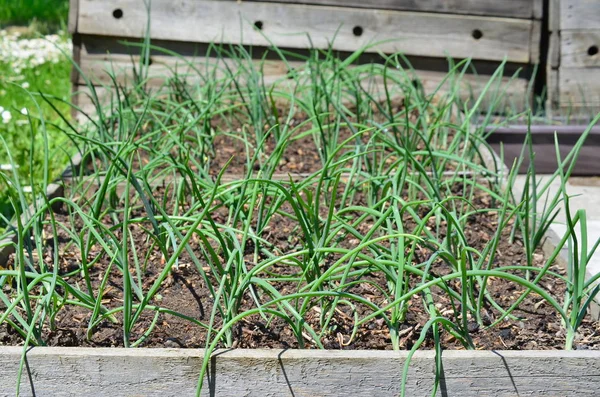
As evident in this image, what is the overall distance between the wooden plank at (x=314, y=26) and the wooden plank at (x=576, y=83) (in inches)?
7.8

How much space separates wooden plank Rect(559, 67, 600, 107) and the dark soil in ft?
7.00

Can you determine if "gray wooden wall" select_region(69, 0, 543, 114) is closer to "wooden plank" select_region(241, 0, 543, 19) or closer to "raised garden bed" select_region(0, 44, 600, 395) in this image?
"wooden plank" select_region(241, 0, 543, 19)

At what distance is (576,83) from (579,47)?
7.2 inches

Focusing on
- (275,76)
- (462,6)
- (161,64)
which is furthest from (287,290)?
(462,6)

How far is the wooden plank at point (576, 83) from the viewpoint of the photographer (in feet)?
13.5

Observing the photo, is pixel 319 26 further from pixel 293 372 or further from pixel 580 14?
pixel 293 372

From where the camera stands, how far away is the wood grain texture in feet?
5.16

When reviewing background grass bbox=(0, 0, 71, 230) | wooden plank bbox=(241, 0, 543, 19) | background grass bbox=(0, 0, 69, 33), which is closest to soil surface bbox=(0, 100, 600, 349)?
background grass bbox=(0, 0, 71, 230)

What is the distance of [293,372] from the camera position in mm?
1580

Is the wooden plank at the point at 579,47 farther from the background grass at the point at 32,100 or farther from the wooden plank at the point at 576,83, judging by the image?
the background grass at the point at 32,100

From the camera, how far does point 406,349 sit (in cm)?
177

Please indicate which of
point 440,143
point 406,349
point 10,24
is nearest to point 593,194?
point 440,143

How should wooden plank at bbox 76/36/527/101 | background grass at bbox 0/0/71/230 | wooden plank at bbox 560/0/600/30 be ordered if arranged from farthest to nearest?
wooden plank at bbox 76/36/527/101 < wooden plank at bbox 560/0/600/30 < background grass at bbox 0/0/71/230

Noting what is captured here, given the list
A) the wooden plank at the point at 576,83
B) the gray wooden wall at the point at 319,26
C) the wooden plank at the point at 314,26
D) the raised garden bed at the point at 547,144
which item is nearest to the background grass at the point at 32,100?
the gray wooden wall at the point at 319,26
